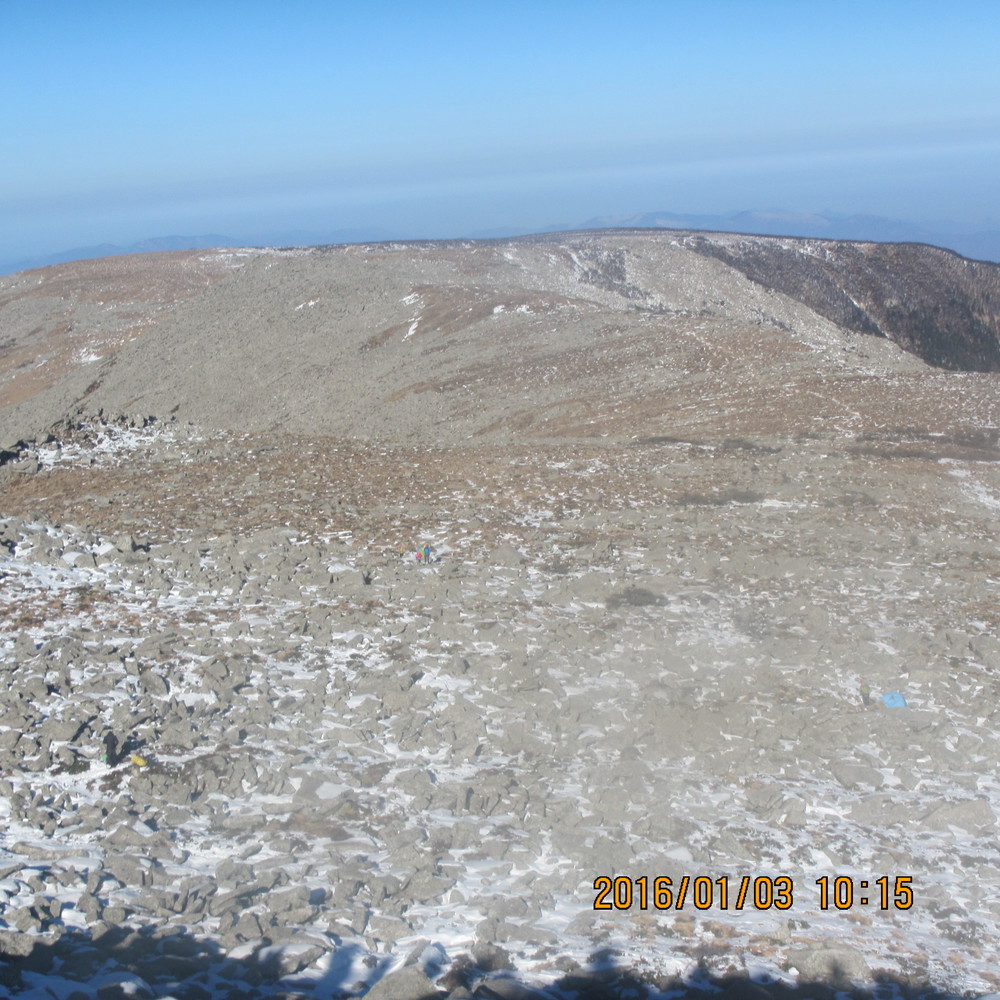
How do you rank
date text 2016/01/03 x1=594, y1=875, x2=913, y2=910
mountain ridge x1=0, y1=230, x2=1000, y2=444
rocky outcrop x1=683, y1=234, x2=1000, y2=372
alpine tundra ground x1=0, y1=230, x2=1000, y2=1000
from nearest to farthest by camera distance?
alpine tundra ground x1=0, y1=230, x2=1000, y2=1000
date text 2016/01/03 x1=594, y1=875, x2=913, y2=910
mountain ridge x1=0, y1=230, x2=1000, y2=444
rocky outcrop x1=683, y1=234, x2=1000, y2=372

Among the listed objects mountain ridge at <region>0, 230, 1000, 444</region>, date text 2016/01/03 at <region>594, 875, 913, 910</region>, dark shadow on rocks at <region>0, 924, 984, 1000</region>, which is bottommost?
date text 2016/01/03 at <region>594, 875, 913, 910</region>

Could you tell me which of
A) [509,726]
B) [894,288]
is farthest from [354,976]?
[894,288]

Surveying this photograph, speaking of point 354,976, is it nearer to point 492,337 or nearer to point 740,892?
point 740,892

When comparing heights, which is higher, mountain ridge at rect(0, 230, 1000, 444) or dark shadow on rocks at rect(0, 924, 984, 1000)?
mountain ridge at rect(0, 230, 1000, 444)

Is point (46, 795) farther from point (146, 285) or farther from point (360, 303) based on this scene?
point (146, 285)

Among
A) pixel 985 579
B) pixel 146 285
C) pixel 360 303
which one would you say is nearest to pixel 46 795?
pixel 985 579

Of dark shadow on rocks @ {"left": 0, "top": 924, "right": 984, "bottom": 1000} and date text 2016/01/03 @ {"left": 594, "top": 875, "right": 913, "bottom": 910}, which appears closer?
dark shadow on rocks @ {"left": 0, "top": 924, "right": 984, "bottom": 1000}

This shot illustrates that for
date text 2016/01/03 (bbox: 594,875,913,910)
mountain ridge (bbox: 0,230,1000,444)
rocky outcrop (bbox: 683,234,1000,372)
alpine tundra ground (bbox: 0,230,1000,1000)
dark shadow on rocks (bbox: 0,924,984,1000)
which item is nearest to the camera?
dark shadow on rocks (bbox: 0,924,984,1000)

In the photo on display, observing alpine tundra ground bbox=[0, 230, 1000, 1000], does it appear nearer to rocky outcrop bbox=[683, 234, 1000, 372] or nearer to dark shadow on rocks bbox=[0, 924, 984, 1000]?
dark shadow on rocks bbox=[0, 924, 984, 1000]

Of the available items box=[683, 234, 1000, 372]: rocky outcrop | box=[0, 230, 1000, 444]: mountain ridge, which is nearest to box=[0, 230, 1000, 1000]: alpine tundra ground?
box=[0, 230, 1000, 444]: mountain ridge

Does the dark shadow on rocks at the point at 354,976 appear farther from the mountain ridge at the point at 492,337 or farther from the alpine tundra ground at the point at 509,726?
the mountain ridge at the point at 492,337
